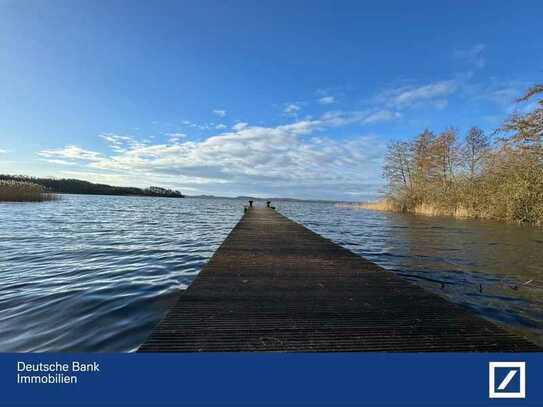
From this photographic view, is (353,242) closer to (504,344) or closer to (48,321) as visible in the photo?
(504,344)

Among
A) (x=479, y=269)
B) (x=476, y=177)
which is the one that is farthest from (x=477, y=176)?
(x=479, y=269)

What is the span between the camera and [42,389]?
6.88 ft

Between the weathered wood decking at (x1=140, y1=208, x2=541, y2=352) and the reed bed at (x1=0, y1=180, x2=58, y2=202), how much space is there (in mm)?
37755

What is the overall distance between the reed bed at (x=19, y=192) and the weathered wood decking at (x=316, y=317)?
3775 centimetres

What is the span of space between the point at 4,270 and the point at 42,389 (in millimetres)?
6192

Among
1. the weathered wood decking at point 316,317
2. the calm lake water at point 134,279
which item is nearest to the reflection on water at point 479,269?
the calm lake water at point 134,279

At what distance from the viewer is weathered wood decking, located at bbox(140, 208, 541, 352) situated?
2.46m

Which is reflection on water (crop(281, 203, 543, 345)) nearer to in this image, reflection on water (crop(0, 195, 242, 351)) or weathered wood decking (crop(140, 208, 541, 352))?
weathered wood decking (crop(140, 208, 541, 352))

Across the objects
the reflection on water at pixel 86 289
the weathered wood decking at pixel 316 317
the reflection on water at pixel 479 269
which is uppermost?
the weathered wood decking at pixel 316 317

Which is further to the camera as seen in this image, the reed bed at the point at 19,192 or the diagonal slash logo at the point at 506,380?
the reed bed at the point at 19,192

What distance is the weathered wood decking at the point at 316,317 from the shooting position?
246 cm

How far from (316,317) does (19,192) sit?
40745 mm

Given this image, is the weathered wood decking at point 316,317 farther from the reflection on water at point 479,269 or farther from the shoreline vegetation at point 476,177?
the shoreline vegetation at point 476,177

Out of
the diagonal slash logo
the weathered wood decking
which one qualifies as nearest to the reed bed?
the weathered wood decking
